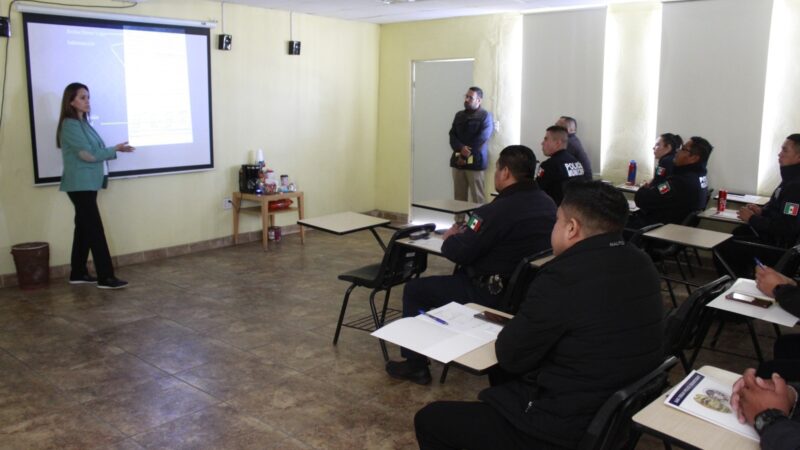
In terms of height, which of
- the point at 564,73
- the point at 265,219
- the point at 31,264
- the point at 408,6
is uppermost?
the point at 408,6

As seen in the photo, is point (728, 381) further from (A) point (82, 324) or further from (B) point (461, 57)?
(B) point (461, 57)

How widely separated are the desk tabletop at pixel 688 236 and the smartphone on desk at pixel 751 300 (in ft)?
3.92

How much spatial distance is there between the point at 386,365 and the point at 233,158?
3912 mm

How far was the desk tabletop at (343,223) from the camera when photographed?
14.1 ft

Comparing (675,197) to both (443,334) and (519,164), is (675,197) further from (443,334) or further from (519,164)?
(443,334)

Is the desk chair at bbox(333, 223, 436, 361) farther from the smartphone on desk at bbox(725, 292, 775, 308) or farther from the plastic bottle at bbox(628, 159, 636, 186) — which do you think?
the plastic bottle at bbox(628, 159, 636, 186)

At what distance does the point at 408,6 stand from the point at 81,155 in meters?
3.45

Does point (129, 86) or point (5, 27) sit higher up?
point (5, 27)

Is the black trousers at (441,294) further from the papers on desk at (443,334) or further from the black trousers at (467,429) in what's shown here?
the black trousers at (467,429)

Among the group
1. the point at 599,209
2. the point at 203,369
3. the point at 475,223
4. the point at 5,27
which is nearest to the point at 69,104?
the point at 5,27

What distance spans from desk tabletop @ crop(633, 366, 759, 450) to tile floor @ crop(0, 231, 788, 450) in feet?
4.57

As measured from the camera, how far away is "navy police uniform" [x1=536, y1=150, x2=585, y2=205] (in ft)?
18.1

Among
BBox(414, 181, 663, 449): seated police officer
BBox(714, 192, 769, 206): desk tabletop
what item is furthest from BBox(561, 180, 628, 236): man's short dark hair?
BBox(714, 192, 769, 206): desk tabletop

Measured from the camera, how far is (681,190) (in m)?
5.23
